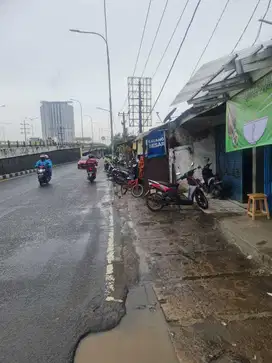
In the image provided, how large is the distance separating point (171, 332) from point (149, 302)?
2.26ft

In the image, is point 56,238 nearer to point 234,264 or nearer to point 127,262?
point 127,262

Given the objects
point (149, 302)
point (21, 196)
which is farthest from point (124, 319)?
point (21, 196)

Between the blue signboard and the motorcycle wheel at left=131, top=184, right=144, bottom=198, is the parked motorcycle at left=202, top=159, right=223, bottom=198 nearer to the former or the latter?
the blue signboard

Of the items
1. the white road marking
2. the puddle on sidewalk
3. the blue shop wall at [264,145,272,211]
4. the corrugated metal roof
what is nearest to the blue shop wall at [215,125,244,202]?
the blue shop wall at [264,145,272,211]

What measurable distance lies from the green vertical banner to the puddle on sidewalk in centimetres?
315

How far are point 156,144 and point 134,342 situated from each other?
9104 mm

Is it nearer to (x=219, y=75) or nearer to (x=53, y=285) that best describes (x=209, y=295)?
(x=53, y=285)

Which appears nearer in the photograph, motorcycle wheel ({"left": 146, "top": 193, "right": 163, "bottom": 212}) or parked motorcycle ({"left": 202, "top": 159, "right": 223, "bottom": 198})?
motorcycle wheel ({"left": 146, "top": 193, "right": 163, "bottom": 212})

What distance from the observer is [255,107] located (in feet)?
17.6

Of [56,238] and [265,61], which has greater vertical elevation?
[265,61]

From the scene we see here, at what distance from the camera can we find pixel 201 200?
9.20 m

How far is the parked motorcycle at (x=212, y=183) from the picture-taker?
10348 millimetres

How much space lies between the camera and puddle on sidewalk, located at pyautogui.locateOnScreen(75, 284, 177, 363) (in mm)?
2785

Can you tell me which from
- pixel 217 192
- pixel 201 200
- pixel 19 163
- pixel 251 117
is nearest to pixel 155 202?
pixel 201 200
